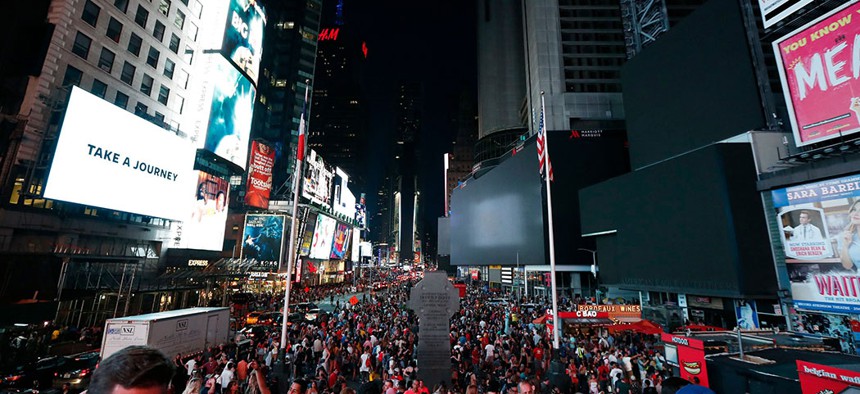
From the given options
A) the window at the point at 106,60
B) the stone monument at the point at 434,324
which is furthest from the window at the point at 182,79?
the stone monument at the point at 434,324

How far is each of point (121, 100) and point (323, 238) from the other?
137 ft

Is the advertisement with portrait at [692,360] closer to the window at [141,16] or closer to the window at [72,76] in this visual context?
the window at [72,76]

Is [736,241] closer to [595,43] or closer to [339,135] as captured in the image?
[595,43]

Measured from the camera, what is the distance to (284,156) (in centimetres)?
7450

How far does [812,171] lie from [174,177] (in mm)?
43762

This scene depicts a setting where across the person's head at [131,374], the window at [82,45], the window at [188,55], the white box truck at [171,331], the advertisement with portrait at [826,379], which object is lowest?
the white box truck at [171,331]

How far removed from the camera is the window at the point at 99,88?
89.2 feet

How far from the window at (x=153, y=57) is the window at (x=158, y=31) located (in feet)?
4.32

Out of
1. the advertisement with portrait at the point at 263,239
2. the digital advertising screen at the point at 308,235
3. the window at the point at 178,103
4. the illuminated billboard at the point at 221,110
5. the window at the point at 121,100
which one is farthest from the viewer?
the digital advertising screen at the point at 308,235

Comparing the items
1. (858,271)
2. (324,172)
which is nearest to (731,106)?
(858,271)

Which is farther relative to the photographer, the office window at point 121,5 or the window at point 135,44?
the window at point 135,44

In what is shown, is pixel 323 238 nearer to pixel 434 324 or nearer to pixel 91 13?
pixel 91 13

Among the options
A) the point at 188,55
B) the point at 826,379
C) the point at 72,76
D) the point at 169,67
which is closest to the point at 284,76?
the point at 188,55

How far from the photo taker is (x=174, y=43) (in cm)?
3581
